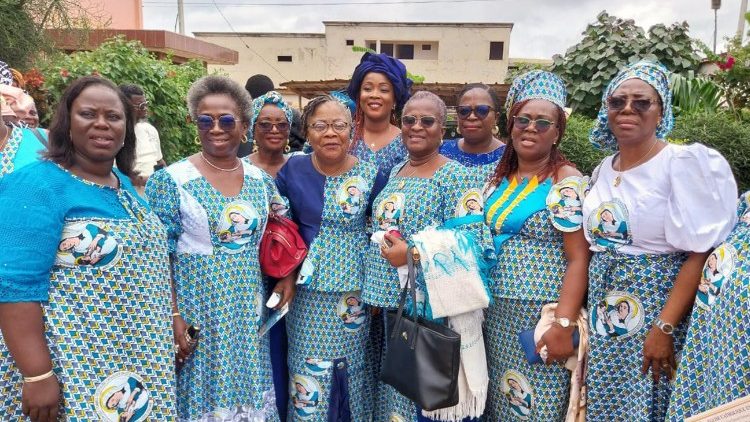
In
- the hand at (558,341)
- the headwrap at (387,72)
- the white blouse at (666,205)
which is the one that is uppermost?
the headwrap at (387,72)

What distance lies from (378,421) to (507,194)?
1.68m

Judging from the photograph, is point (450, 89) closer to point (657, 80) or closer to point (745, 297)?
point (657, 80)

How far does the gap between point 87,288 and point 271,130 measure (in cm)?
181

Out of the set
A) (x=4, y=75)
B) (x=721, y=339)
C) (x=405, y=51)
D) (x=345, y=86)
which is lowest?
(x=721, y=339)

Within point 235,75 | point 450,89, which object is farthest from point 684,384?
point 235,75

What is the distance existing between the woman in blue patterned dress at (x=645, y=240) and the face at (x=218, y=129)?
1877mm

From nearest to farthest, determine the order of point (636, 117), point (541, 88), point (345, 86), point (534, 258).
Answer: point (636, 117), point (534, 258), point (541, 88), point (345, 86)

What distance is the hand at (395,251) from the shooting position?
277 cm

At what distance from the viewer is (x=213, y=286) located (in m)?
2.68

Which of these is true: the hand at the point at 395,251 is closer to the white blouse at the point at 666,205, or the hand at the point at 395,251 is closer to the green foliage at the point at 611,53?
the white blouse at the point at 666,205

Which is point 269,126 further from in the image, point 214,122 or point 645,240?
point 645,240

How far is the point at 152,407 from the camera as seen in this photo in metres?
2.24

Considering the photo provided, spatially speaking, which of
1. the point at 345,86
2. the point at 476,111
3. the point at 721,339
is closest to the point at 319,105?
the point at 476,111

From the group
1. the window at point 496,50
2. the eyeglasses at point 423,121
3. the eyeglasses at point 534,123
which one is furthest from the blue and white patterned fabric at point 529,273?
the window at point 496,50
